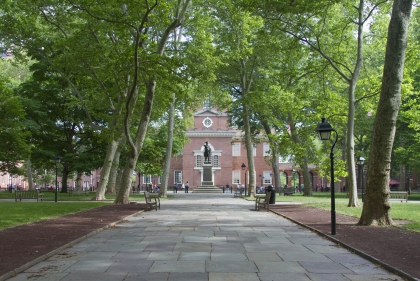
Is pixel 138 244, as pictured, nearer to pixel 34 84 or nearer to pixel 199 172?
pixel 34 84

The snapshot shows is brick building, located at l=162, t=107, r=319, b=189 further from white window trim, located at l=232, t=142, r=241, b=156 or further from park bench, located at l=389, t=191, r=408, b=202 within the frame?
park bench, located at l=389, t=191, r=408, b=202

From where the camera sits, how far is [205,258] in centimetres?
811

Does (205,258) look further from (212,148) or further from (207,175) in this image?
Result: (212,148)

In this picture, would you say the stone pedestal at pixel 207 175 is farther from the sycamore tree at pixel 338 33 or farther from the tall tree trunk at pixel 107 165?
the sycamore tree at pixel 338 33

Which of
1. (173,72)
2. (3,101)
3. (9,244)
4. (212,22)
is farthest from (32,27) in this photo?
(9,244)

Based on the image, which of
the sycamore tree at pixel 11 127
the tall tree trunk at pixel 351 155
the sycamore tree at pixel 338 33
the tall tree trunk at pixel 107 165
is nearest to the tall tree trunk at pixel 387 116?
the sycamore tree at pixel 338 33

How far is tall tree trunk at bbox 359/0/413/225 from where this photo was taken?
12.6m

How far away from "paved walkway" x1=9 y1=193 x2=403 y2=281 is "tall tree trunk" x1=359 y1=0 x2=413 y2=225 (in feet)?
7.92

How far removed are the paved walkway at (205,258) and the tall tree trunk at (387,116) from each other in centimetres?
241

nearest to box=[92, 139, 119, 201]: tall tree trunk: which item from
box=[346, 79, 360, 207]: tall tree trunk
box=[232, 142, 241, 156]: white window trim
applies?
box=[346, 79, 360, 207]: tall tree trunk

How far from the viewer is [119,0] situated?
1639 cm

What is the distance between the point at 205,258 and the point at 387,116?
296 inches

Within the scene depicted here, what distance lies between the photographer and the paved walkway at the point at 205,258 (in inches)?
265

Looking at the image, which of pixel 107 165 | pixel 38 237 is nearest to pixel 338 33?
pixel 107 165
